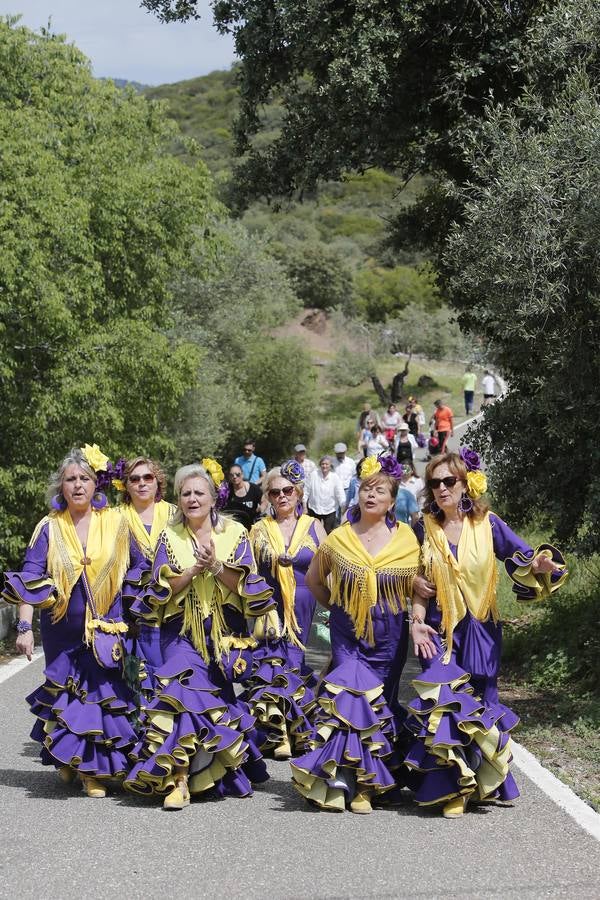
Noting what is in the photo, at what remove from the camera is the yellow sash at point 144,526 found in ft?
28.9

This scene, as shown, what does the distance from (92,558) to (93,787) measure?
1.36 metres

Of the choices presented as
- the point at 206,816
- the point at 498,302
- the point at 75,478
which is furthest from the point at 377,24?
the point at 206,816

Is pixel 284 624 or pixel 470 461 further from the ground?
pixel 470 461

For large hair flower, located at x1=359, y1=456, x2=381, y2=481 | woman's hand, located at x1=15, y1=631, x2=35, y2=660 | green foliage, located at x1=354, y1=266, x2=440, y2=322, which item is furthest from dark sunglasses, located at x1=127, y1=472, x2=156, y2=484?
green foliage, located at x1=354, y1=266, x2=440, y2=322

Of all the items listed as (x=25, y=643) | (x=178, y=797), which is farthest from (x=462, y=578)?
(x=25, y=643)

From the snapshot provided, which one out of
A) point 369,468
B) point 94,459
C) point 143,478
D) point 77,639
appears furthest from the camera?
point 143,478

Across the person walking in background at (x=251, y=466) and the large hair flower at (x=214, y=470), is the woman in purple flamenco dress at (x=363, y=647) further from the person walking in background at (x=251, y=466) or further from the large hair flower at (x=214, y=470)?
the person walking in background at (x=251, y=466)

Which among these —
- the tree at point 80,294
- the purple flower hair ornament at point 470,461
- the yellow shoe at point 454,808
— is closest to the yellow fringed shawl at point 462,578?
the purple flower hair ornament at point 470,461

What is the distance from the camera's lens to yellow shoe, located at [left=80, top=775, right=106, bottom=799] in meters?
6.78

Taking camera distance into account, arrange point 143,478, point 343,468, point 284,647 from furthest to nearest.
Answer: point 343,468
point 143,478
point 284,647

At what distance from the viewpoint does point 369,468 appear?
7.01 metres

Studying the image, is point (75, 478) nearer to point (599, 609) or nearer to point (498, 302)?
point (498, 302)

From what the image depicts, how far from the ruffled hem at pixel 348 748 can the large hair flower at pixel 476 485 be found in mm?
1212

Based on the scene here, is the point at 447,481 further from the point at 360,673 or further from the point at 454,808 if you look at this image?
the point at 454,808
